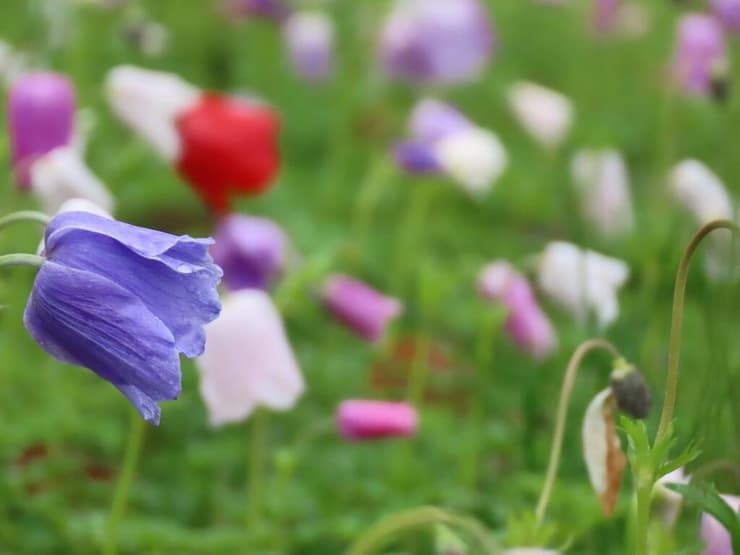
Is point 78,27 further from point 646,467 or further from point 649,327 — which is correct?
point 646,467

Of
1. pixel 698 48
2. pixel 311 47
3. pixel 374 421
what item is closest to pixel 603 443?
pixel 374 421

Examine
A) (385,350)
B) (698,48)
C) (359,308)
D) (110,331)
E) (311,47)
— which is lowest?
(385,350)

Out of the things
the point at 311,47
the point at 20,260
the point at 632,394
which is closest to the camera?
the point at 20,260

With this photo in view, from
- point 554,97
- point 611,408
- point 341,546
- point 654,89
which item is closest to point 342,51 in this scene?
point 654,89

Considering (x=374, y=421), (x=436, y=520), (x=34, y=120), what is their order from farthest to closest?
1. (x=34, y=120)
2. (x=374, y=421)
3. (x=436, y=520)

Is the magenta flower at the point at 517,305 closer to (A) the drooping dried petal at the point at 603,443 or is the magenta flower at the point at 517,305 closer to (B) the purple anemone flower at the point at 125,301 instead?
(A) the drooping dried petal at the point at 603,443

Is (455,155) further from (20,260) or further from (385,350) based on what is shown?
(20,260)

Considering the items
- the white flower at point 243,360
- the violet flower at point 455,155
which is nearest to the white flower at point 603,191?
the violet flower at point 455,155
